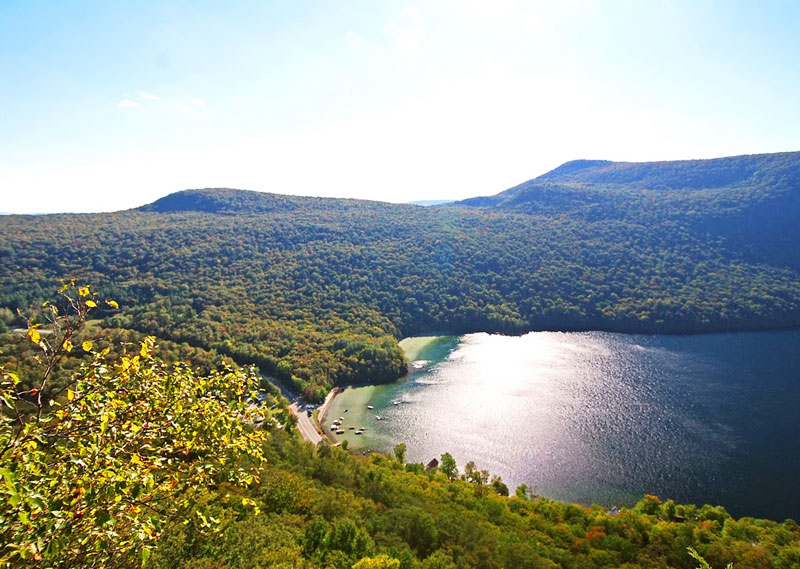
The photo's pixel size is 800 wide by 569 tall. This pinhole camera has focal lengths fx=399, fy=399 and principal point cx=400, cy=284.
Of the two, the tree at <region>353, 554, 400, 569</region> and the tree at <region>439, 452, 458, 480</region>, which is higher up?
the tree at <region>353, 554, 400, 569</region>

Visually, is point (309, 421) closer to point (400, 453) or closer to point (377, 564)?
point (400, 453)

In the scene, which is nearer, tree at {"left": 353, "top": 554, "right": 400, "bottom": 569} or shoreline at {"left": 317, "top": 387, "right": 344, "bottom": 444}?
tree at {"left": 353, "top": 554, "right": 400, "bottom": 569}

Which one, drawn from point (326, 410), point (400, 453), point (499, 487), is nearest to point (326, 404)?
point (326, 410)

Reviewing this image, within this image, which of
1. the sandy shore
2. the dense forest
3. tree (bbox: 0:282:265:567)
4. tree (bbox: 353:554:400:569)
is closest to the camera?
tree (bbox: 0:282:265:567)

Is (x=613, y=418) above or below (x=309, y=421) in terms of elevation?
below

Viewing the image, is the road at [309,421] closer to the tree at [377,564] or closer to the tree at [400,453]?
the tree at [400,453]

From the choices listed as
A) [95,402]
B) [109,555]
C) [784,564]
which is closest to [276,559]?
[109,555]

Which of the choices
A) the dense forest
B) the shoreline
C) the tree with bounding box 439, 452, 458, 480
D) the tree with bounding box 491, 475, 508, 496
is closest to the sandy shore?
the shoreline

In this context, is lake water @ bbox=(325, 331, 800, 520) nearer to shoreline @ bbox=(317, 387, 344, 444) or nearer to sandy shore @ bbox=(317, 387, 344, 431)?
sandy shore @ bbox=(317, 387, 344, 431)
